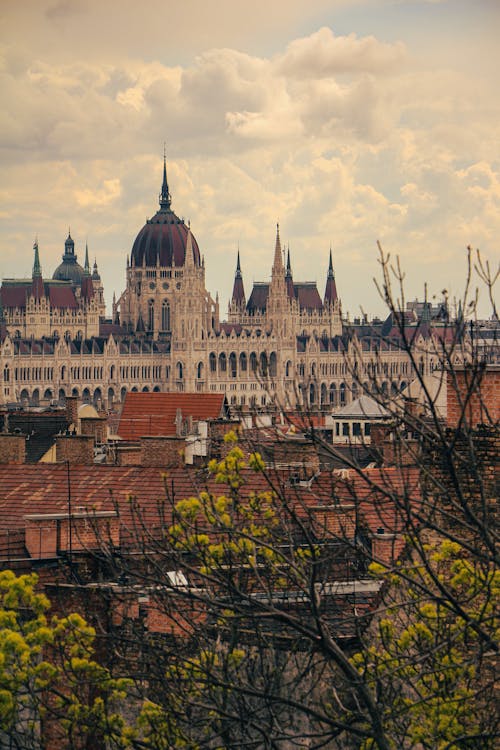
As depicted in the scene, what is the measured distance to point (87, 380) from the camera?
190750 mm

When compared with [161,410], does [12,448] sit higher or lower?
higher

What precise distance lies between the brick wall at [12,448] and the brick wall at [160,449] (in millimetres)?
2127

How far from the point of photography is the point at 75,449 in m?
29.3

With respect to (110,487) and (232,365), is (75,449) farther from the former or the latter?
(232,365)

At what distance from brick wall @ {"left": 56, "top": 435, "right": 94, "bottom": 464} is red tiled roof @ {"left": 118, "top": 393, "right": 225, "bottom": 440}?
1657 cm

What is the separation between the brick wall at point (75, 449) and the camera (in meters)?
29.1

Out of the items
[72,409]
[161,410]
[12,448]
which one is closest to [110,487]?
[12,448]

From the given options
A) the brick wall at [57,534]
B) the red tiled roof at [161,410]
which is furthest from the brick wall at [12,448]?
the red tiled roof at [161,410]

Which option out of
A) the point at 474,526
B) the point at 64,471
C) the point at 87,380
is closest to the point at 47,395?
the point at 87,380

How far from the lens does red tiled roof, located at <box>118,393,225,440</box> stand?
47656mm

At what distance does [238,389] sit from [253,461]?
18198 cm

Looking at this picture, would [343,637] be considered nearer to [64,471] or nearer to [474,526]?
[474,526]

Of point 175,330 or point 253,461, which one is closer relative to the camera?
point 253,461

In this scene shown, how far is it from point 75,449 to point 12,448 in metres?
1.65
